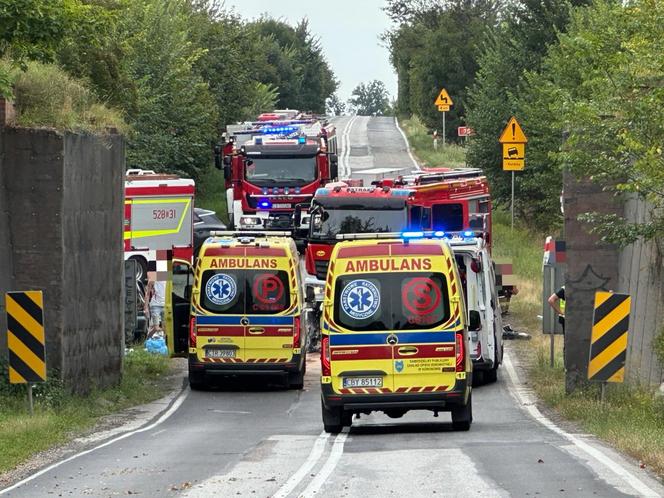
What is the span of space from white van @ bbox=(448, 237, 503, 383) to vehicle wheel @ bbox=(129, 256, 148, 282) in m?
10.5

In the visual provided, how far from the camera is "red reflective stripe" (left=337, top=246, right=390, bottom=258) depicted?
17.3m

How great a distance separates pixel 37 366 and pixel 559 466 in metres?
8.53

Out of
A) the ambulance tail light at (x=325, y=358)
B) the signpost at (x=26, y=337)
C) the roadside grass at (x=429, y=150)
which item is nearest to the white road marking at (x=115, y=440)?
the signpost at (x=26, y=337)

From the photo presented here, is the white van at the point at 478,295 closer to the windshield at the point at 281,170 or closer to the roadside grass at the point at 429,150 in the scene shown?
the windshield at the point at 281,170

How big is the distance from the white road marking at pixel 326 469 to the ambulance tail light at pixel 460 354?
1642 mm

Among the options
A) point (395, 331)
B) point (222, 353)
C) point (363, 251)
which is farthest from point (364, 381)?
point (222, 353)

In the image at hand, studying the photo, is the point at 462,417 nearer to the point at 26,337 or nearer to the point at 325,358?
the point at 325,358

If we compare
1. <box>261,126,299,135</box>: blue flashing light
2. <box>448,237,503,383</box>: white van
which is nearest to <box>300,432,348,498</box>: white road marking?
<box>448,237,503,383</box>: white van

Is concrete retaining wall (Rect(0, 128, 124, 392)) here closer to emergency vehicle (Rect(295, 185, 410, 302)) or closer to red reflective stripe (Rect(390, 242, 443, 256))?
red reflective stripe (Rect(390, 242, 443, 256))

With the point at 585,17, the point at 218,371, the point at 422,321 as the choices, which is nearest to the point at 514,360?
the point at 218,371

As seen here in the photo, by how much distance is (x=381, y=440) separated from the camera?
16.6 meters

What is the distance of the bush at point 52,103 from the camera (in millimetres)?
21000

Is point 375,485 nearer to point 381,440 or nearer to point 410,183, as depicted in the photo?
point 381,440

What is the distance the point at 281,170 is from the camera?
4138cm
